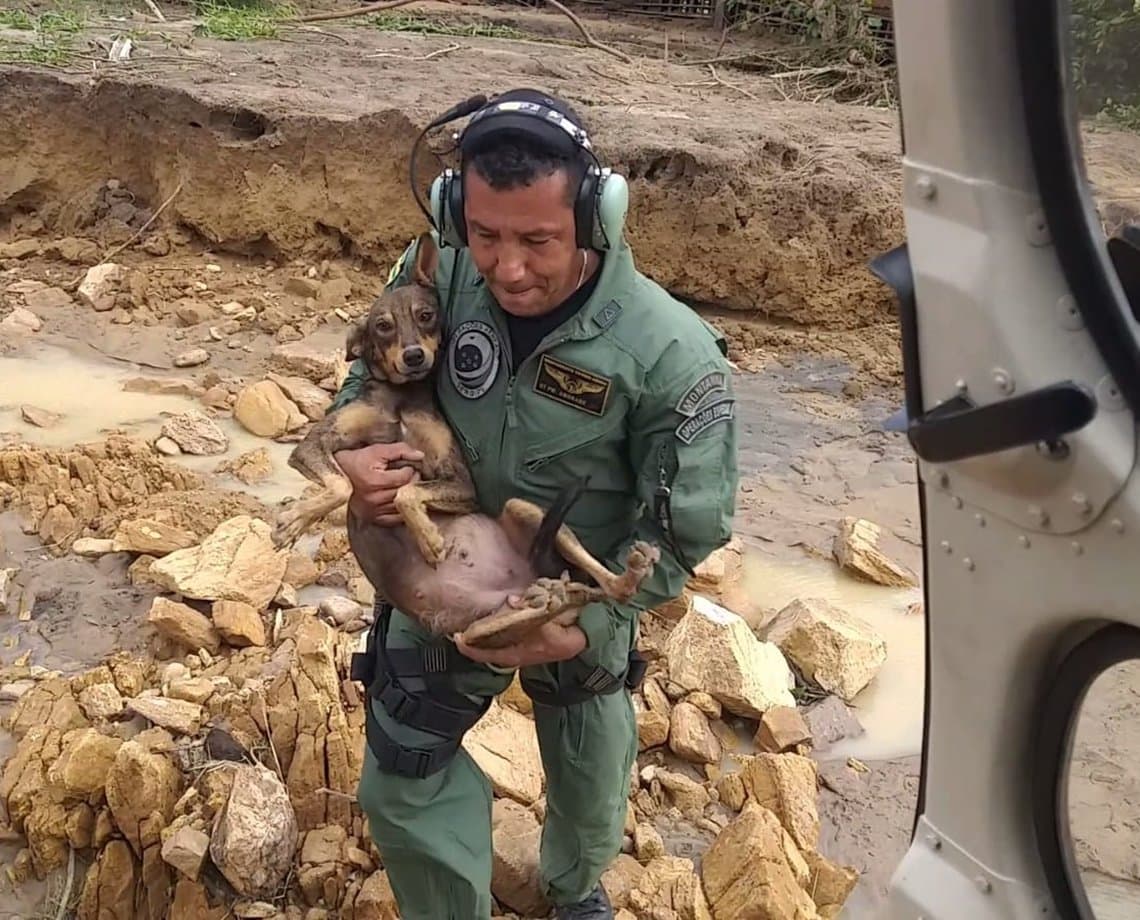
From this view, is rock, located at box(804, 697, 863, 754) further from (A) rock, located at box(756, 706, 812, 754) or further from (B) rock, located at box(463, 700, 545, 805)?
(B) rock, located at box(463, 700, 545, 805)

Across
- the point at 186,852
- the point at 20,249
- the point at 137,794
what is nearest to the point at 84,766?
the point at 137,794

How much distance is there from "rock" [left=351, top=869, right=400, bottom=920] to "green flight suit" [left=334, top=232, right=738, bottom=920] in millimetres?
365

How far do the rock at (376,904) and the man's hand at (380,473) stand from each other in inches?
46.7

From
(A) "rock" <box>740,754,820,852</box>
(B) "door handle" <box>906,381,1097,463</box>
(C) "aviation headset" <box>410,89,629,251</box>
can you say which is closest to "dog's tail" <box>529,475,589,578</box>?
(C) "aviation headset" <box>410,89,629,251</box>

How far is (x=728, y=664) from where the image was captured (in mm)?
4000

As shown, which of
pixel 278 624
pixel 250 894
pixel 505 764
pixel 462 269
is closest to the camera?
pixel 462 269

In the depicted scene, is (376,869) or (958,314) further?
(376,869)

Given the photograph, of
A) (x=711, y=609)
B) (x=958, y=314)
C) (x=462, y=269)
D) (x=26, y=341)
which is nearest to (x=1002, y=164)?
(x=958, y=314)

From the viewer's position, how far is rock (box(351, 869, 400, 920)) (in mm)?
3121

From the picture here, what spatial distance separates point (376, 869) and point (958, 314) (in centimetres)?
249

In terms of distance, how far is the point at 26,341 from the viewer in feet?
22.3

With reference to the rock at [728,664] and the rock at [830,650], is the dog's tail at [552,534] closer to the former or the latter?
the rock at [728,664]

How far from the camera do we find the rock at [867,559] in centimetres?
489

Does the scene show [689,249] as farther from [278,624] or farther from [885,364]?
[278,624]
